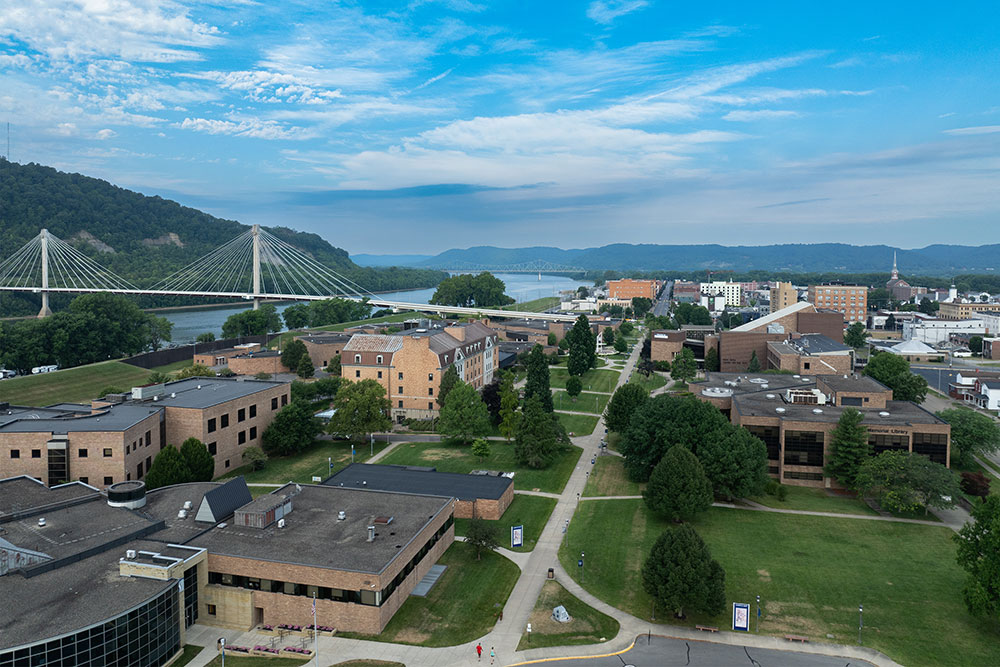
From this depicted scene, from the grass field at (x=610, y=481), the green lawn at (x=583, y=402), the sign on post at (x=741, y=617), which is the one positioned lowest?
the grass field at (x=610, y=481)

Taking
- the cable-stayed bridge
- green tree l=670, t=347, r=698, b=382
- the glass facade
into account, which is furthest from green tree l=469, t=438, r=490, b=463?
the cable-stayed bridge

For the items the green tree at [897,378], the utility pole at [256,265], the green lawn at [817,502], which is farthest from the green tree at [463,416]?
the utility pole at [256,265]

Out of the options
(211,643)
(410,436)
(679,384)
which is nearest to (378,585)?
(211,643)

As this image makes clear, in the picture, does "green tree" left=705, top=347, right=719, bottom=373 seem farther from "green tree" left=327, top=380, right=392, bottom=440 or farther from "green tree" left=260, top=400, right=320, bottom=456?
"green tree" left=260, top=400, right=320, bottom=456

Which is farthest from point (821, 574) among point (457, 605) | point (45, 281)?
point (45, 281)

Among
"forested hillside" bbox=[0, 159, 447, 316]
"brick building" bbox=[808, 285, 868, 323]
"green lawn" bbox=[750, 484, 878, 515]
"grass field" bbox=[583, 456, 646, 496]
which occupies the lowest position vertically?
"green lawn" bbox=[750, 484, 878, 515]

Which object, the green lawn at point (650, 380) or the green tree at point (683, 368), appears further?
the green lawn at point (650, 380)

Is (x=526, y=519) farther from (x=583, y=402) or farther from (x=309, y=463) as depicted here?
(x=583, y=402)

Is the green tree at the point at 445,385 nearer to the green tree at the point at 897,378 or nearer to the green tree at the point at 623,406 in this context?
the green tree at the point at 623,406
